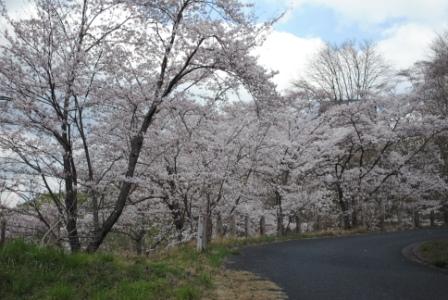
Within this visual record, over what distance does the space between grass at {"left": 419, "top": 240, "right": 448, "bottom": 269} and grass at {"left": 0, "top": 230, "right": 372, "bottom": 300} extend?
4780mm

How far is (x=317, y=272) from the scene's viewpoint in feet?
28.8

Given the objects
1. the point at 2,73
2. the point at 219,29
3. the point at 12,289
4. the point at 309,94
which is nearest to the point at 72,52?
the point at 2,73

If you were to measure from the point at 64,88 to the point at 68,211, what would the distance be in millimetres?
2751

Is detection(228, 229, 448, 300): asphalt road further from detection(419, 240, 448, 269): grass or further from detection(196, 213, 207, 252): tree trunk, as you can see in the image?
detection(196, 213, 207, 252): tree trunk

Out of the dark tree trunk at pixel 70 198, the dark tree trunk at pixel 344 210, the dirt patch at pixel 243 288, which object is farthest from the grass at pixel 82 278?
the dark tree trunk at pixel 344 210

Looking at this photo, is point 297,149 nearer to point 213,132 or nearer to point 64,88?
point 213,132

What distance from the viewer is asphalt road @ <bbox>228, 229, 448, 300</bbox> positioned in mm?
6871

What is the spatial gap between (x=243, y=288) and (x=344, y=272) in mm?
2663

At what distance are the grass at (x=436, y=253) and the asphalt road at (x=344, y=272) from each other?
0.42 meters

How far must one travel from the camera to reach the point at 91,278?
597 centimetres

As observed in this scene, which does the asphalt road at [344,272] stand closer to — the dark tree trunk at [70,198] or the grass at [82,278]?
the grass at [82,278]

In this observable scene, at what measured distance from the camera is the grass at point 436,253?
9914mm

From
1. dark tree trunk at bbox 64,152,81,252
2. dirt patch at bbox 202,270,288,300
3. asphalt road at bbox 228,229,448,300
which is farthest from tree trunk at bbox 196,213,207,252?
dark tree trunk at bbox 64,152,81,252

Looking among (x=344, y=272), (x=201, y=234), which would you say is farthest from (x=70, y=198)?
(x=344, y=272)
